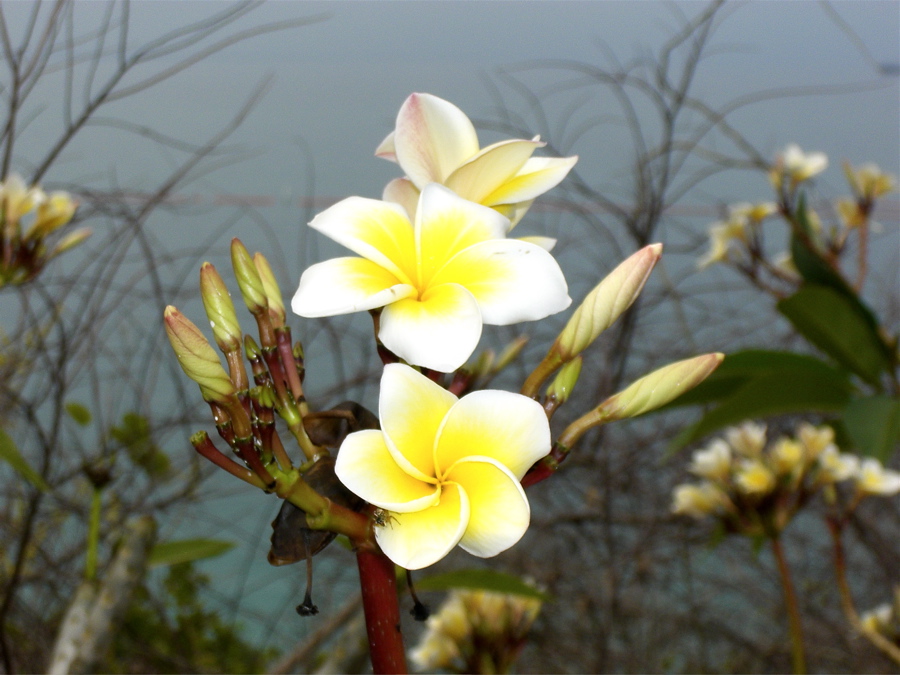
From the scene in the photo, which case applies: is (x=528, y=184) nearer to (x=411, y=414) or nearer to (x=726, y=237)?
(x=411, y=414)

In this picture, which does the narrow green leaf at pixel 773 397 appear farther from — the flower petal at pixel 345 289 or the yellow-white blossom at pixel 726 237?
the flower petal at pixel 345 289

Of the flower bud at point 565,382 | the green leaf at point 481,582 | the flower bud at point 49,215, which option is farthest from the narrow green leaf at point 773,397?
the flower bud at point 49,215

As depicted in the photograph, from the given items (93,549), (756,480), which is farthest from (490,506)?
(756,480)

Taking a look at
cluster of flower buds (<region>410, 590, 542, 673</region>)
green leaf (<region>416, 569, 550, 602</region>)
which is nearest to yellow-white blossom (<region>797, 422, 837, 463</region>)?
cluster of flower buds (<region>410, 590, 542, 673</region>)

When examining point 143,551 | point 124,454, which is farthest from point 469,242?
point 124,454

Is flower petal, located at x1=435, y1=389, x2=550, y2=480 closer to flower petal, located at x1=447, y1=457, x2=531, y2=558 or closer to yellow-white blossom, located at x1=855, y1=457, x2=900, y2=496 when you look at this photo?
flower petal, located at x1=447, y1=457, x2=531, y2=558

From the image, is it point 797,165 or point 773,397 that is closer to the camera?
point 773,397

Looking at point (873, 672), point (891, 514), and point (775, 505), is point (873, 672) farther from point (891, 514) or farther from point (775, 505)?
point (775, 505)
